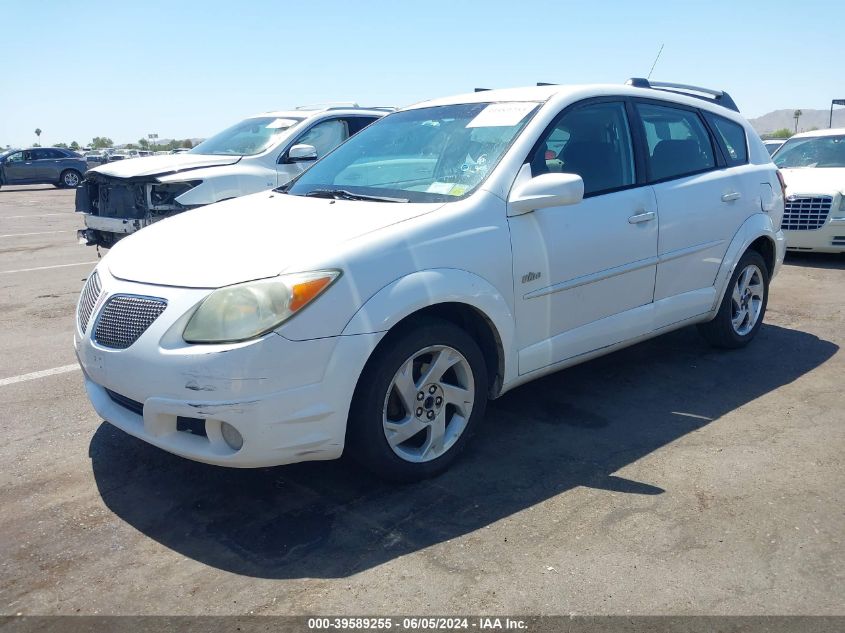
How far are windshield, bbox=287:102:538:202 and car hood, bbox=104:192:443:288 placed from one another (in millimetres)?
203

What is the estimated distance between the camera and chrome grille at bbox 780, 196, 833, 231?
29.8 feet

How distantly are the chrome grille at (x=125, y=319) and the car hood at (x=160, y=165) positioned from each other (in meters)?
4.41

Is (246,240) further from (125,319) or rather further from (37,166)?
(37,166)

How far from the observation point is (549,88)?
4.47m

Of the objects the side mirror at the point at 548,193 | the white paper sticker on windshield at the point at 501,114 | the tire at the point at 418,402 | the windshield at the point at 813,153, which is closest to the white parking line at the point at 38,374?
the tire at the point at 418,402

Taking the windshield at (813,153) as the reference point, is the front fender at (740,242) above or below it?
below

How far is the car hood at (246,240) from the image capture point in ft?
10.7

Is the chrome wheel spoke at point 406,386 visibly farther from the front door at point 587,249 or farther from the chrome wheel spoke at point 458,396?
the front door at point 587,249

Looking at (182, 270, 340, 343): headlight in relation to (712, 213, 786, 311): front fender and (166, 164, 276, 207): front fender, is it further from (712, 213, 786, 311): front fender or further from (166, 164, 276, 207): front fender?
(166, 164, 276, 207): front fender

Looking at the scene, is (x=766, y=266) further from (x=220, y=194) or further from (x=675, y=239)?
(x=220, y=194)

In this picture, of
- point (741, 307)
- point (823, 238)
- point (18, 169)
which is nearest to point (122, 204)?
point (741, 307)

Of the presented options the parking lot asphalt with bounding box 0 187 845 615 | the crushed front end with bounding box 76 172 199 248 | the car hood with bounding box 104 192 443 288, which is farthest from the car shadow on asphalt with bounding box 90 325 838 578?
the crushed front end with bounding box 76 172 199 248

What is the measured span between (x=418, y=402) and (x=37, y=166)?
98.1 feet

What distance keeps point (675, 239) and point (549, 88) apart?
119 centimetres
